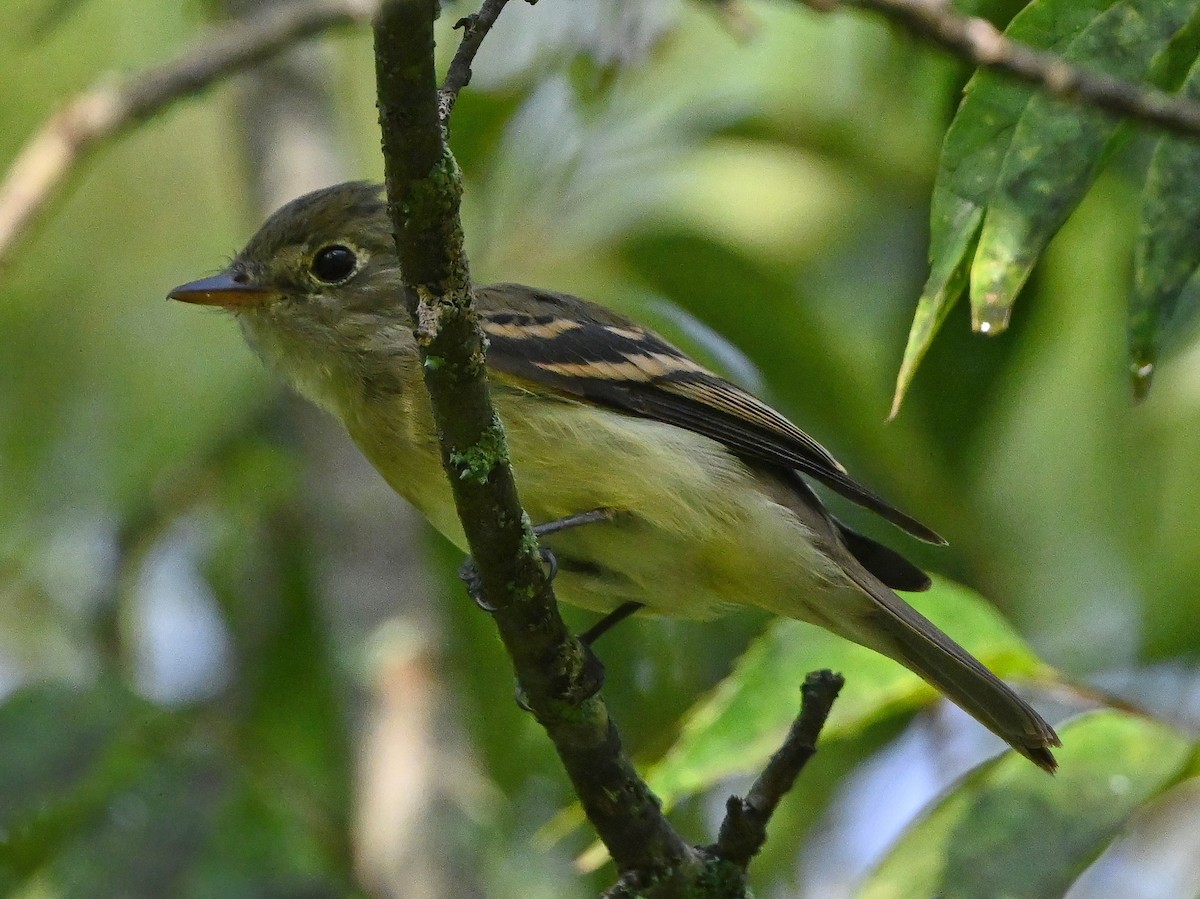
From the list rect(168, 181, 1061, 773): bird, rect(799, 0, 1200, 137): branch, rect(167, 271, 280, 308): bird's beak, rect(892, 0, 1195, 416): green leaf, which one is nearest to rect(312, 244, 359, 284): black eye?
rect(168, 181, 1061, 773): bird

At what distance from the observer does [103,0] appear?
7461mm

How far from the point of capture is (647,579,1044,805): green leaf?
3377 mm

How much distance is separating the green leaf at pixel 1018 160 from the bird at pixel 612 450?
1223mm

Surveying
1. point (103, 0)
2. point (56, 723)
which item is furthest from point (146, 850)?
point (103, 0)

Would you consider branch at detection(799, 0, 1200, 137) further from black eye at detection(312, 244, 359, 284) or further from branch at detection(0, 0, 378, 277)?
black eye at detection(312, 244, 359, 284)

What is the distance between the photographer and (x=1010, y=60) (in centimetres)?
215

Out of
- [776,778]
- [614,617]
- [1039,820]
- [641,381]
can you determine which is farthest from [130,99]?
[1039,820]

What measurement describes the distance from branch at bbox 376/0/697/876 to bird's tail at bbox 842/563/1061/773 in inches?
31.4

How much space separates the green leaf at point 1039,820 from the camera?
10.6 feet

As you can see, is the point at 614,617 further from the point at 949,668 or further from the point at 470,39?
the point at 470,39

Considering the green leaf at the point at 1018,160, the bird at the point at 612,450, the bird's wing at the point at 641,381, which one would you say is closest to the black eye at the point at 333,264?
the bird at the point at 612,450

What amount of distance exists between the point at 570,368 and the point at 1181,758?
1.63m

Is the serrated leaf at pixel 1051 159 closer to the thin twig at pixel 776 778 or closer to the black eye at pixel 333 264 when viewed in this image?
the thin twig at pixel 776 778

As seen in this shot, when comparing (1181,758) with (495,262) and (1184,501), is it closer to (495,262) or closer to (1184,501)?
(1184,501)
